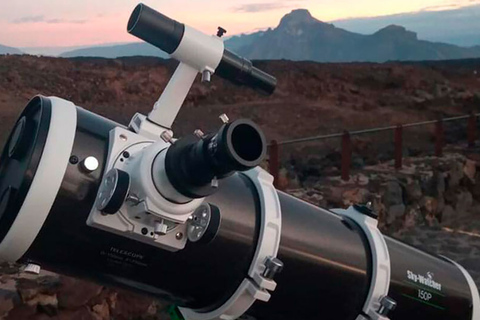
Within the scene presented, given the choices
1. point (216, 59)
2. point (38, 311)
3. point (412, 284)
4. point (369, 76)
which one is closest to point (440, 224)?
point (38, 311)

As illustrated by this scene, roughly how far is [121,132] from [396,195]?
702 cm

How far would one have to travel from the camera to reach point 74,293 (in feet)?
14.6

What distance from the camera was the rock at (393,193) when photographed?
8.44m

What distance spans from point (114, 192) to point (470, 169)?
363 inches

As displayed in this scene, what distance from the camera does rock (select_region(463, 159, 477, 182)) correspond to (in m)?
10.1

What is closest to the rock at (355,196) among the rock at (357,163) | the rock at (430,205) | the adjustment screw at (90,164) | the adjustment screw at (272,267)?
the rock at (430,205)

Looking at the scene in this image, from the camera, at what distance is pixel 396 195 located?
28.1ft

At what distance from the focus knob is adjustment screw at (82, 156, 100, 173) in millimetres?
67

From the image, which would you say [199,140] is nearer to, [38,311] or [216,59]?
[216,59]

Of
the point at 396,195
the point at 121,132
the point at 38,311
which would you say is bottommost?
the point at 38,311

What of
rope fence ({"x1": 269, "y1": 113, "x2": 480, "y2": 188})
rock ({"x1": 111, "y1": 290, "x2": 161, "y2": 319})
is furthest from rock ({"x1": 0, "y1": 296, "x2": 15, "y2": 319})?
rope fence ({"x1": 269, "y1": 113, "x2": 480, "y2": 188})

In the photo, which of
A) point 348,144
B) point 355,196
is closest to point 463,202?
point 348,144

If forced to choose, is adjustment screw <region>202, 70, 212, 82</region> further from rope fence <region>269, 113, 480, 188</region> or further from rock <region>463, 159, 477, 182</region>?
rock <region>463, 159, 477, 182</region>

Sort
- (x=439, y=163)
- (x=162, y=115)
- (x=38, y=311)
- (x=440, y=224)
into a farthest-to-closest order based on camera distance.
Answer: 1. (x=439, y=163)
2. (x=440, y=224)
3. (x=38, y=311)
4. (x=162, y=115)
